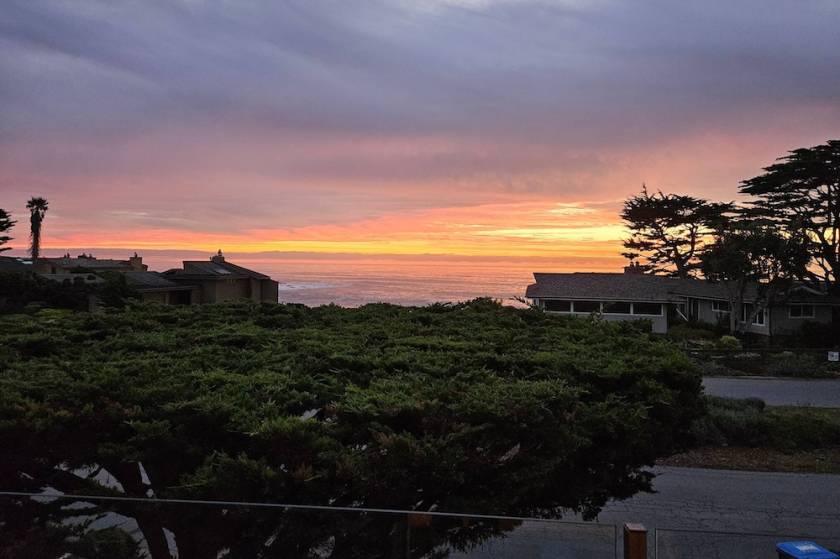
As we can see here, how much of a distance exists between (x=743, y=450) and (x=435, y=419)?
42.6 ft

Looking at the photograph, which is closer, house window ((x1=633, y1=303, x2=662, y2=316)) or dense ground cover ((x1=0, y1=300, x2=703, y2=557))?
dense ground cover ((x1=0, y1=300, x2=703, y2=557))

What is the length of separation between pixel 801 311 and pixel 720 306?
5.41 meters

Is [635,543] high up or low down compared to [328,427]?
down

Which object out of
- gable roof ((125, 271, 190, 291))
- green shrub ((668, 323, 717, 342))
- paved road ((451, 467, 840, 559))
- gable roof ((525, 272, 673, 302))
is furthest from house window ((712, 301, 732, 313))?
gable roof ((125, 271, 190, 291))

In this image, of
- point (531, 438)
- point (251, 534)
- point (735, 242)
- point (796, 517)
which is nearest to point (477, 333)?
point (531, 438)

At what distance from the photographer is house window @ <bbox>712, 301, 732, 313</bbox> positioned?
142 ft

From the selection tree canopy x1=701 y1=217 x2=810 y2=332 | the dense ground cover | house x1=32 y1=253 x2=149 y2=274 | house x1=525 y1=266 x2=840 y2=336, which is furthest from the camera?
house x1=32 y1=253 x2=149 y2=274

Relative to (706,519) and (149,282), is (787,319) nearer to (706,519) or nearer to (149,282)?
(706,519)

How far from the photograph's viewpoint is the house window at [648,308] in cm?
4322

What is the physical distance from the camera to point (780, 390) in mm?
22891

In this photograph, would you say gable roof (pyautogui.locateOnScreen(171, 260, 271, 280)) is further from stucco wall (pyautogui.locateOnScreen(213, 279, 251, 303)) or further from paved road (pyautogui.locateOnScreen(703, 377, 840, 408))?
paved road (pyautogui.locateOnScreen(703, 377, 840, 408))

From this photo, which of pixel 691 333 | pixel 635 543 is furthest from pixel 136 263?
pixel 635 543

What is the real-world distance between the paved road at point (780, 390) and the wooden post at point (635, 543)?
1893cm

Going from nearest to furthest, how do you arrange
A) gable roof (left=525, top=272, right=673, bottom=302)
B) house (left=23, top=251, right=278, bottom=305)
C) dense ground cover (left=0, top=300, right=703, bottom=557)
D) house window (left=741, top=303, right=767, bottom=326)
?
dense ground cover (left=0, top=300, right=703, bottom=557) → house (left=23, top=251, right=278, bottom=305) → house window (left=741, top=303, right=767, bottom=326) → gable roof (left=525, top=272, right=673, bottom=302)
